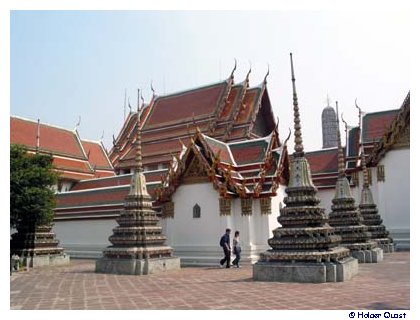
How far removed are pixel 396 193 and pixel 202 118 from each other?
1105 centimetres

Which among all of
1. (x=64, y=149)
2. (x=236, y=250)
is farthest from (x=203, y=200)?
(x=64, y=149)

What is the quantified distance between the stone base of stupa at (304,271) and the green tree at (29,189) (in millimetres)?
8808

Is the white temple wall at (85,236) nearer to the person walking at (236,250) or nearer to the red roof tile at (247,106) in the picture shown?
the person walking at (236,250)

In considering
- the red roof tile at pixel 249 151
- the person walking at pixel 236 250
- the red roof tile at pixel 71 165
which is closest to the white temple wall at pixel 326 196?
the red roof tile at pixel 249 151

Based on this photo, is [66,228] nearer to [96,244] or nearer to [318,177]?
[96,244]

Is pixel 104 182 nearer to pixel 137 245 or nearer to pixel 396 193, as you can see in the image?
pixel 137 245

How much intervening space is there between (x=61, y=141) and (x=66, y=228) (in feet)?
28.5

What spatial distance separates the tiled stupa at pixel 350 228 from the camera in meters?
14.1

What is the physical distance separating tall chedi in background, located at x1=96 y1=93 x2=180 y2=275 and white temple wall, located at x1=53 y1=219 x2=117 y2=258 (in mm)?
6054

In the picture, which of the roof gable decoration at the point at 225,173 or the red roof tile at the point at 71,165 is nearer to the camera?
the roof gable decoration at the point at 225,173

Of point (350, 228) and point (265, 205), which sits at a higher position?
point (265, 205)

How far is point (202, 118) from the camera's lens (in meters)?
26.5

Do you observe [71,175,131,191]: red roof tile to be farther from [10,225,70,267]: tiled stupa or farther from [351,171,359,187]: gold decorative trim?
[351,171,359,187]: gold decorative trim

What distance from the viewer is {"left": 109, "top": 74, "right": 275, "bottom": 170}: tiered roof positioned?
25.5 meters
